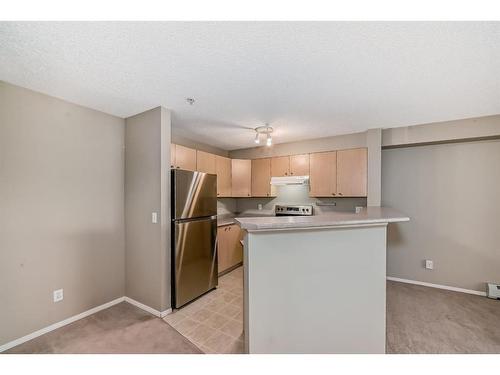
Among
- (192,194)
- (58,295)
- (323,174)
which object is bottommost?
(58,295)

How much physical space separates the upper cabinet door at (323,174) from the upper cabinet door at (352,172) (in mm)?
79

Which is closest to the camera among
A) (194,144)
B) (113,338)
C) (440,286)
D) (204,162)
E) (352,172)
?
(113,338)

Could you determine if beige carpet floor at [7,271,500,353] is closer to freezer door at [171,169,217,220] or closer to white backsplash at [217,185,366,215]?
freezer door at [171,169,217,220]

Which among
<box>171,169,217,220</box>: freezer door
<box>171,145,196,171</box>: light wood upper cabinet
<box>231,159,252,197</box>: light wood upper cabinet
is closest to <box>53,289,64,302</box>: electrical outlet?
<box>171,169,217,220</box>: freezer door

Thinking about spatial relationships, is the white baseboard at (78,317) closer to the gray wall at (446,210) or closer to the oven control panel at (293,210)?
the oven control panel at (293,210)

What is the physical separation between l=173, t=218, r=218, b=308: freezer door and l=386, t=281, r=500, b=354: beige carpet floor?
6.90 feet

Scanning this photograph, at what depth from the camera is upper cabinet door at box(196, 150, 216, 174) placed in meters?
3.24

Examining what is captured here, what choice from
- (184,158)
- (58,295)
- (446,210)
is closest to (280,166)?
(184,158)

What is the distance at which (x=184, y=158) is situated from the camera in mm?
2936

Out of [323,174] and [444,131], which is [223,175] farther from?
[444,131]

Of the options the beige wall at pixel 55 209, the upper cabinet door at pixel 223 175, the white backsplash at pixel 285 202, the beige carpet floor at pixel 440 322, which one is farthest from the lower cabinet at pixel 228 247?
the beige carpet floor at pixel 440 322

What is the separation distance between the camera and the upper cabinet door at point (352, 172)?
3199 millimetres

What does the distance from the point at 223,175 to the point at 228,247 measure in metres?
1.33

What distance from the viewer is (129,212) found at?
261 centimetres
